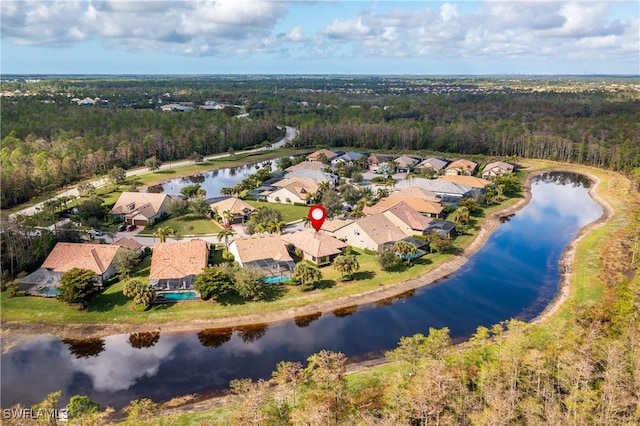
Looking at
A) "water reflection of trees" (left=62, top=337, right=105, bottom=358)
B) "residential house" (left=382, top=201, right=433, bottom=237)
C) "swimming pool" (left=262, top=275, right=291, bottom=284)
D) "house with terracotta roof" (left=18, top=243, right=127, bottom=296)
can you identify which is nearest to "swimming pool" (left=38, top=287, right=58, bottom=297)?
"house with terracotta roof" (left=18, top=243, right=127, bottom=296)

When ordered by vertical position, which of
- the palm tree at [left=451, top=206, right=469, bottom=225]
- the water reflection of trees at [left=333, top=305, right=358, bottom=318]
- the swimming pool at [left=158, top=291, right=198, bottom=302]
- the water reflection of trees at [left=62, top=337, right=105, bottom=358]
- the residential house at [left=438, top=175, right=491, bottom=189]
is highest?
the residential house at [left=438, top=175, right=491, bottom=189]

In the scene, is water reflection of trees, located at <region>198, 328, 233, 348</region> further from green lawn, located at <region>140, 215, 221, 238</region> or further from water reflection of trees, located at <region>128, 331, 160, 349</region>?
green lawn, located at <region>140, 215, 221, 238</region>

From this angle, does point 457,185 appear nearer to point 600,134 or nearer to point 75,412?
point 600,134

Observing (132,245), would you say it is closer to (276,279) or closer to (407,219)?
(276,279)

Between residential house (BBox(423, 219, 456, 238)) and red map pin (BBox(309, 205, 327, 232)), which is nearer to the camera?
red map pin (BBox(309, 205, 327, 232))

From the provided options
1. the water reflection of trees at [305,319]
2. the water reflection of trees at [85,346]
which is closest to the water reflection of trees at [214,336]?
the water reflection of trees at [305,319]

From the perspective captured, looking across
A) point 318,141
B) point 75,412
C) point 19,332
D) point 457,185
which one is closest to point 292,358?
point 75,412
